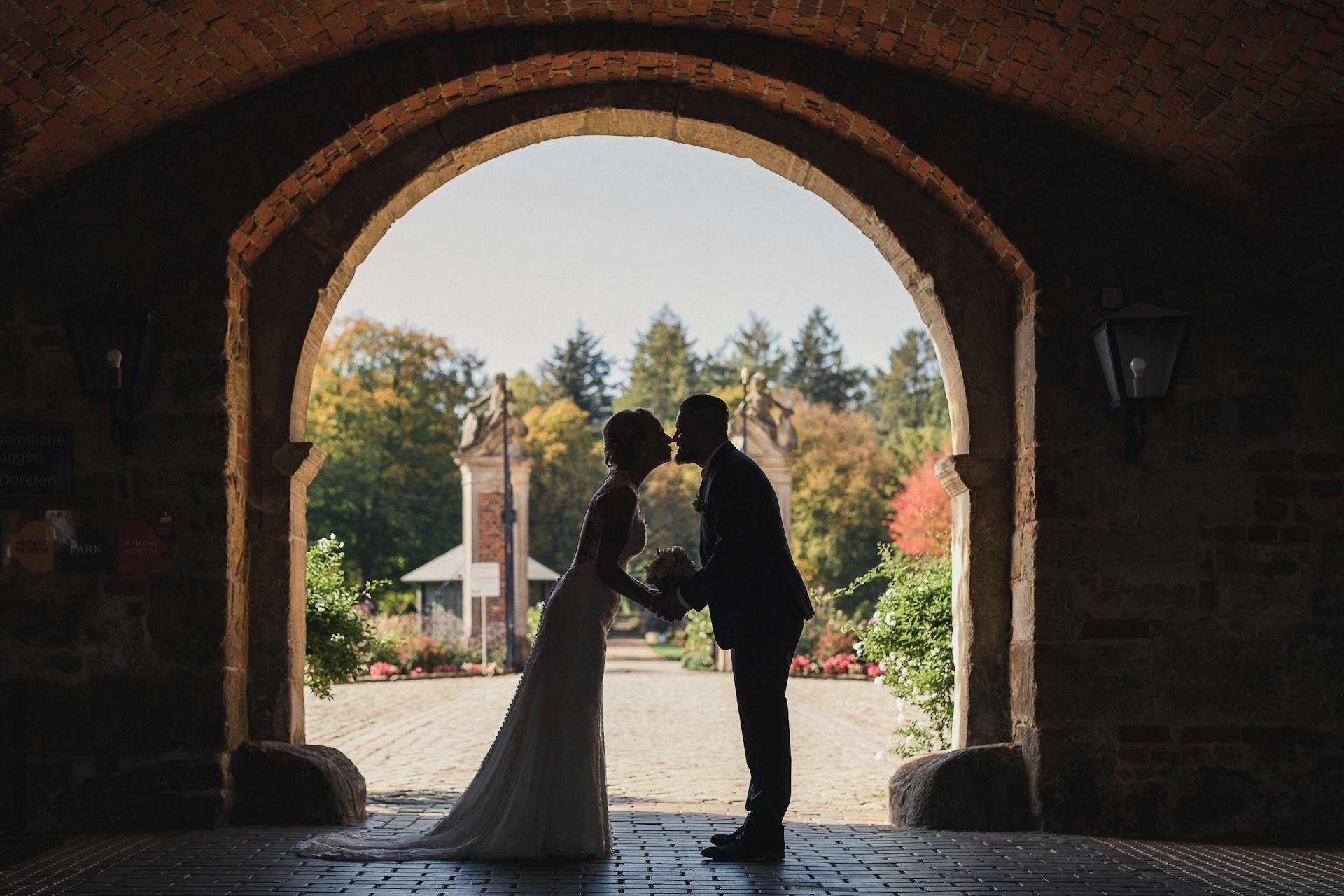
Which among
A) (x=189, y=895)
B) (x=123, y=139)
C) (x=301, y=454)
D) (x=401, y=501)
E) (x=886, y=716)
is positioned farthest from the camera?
(x=401, y=501)

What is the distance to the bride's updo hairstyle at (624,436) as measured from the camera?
5316mm

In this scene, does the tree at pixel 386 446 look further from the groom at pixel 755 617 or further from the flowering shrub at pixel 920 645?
the groom at pixel 755 617

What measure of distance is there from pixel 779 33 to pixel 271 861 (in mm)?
4292

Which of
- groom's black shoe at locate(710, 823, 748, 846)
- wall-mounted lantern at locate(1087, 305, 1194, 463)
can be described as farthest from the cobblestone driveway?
wall-mounted lantern at locate(1087, 305, 1194, 463)

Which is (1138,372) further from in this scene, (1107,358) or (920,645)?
(920,645)

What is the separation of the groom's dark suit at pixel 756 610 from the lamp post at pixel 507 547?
18.3 metres

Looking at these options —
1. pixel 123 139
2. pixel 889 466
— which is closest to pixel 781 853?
pixel 123 139

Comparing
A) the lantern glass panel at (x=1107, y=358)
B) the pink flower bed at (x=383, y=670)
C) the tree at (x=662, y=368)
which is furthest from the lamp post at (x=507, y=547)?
the tree at (x=662, y=368)

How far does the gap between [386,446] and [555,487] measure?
337 inches

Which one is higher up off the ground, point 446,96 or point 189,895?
point 446,96

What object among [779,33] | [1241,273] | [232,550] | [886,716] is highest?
[779,33]

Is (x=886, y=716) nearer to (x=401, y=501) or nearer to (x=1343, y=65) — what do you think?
(x=1343, y=65)

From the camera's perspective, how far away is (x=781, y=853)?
508 centimetres

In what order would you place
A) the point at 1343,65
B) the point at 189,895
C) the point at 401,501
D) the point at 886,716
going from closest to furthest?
the point at 189,895 < the point at 1343,65 < the point at 886,716 < the point at 401,501
